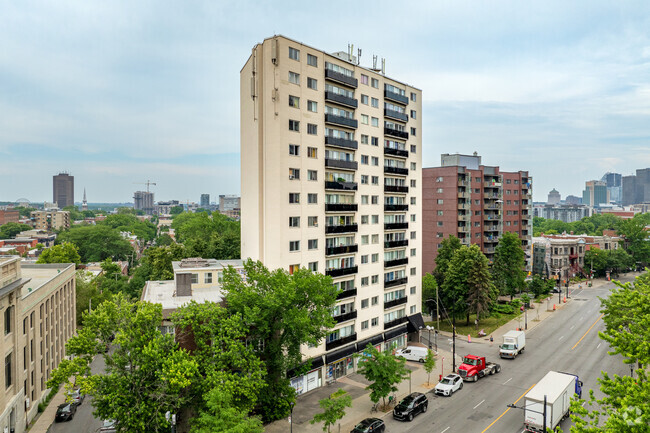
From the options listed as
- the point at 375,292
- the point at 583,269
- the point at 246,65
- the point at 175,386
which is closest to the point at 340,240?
the point at 375,292

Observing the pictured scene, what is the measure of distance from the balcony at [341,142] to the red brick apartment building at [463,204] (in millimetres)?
41988

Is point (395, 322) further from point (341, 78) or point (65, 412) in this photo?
point (65, 412)

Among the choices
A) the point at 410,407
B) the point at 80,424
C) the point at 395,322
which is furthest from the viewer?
the point at 395,322

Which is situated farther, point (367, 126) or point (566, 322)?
point (566, 322)

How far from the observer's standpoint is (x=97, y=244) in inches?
5157

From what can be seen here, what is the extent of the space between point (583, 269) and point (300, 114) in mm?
102799

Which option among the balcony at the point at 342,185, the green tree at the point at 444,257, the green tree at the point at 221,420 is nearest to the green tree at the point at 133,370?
the green tree at the point at 221,420

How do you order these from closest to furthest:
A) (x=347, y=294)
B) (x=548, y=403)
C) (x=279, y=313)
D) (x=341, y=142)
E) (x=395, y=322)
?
(x=548, y=403)
(x=279, y=313)
(x=341, y=142)
(x=347, y=294)
(x=395, y=322)

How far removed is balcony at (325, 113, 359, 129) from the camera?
4494cm

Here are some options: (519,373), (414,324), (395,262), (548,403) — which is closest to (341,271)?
(395,262)

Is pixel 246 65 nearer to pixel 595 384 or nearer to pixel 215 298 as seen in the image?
pixel 215 298

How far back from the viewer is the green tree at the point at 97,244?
432 feet

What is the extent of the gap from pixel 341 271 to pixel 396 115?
22.3m

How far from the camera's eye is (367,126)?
50438 millimetres
